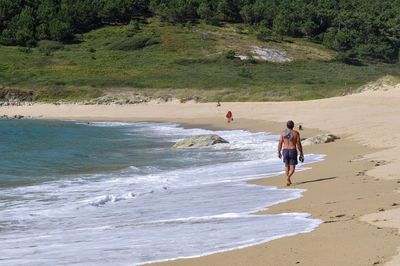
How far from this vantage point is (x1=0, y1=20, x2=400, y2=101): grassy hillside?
177 ft

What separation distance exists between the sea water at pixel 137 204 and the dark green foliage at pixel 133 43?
6795 cm

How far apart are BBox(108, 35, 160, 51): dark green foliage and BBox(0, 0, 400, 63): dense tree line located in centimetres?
1113

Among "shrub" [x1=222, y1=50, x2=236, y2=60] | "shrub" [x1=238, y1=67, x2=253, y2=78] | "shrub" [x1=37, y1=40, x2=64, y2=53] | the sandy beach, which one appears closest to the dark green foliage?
"shrub" [x1=37, y1=40, x2=64, y2=53]

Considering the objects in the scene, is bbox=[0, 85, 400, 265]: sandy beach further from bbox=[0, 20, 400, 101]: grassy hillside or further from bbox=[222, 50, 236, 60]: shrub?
bbox=[222, 50, 236, 60]: shrub

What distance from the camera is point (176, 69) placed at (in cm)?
7031

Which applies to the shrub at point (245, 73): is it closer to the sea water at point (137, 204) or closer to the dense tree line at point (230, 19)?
the dense tree line at point (230, 19)

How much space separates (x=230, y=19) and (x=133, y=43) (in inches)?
1317

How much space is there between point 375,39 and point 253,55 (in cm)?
3214

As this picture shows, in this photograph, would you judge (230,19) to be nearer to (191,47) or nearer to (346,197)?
(191,47)

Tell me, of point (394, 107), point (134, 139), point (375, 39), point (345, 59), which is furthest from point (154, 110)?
point (375, 39)

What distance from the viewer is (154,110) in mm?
45500

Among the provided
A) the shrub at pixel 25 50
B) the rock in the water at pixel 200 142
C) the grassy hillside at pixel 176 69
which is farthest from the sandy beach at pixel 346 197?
the shrub at pixel 25 50

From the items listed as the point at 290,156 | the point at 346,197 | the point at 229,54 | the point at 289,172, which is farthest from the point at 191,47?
the point at 346,197

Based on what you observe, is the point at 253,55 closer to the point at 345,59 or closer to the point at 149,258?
the point at 345,59
